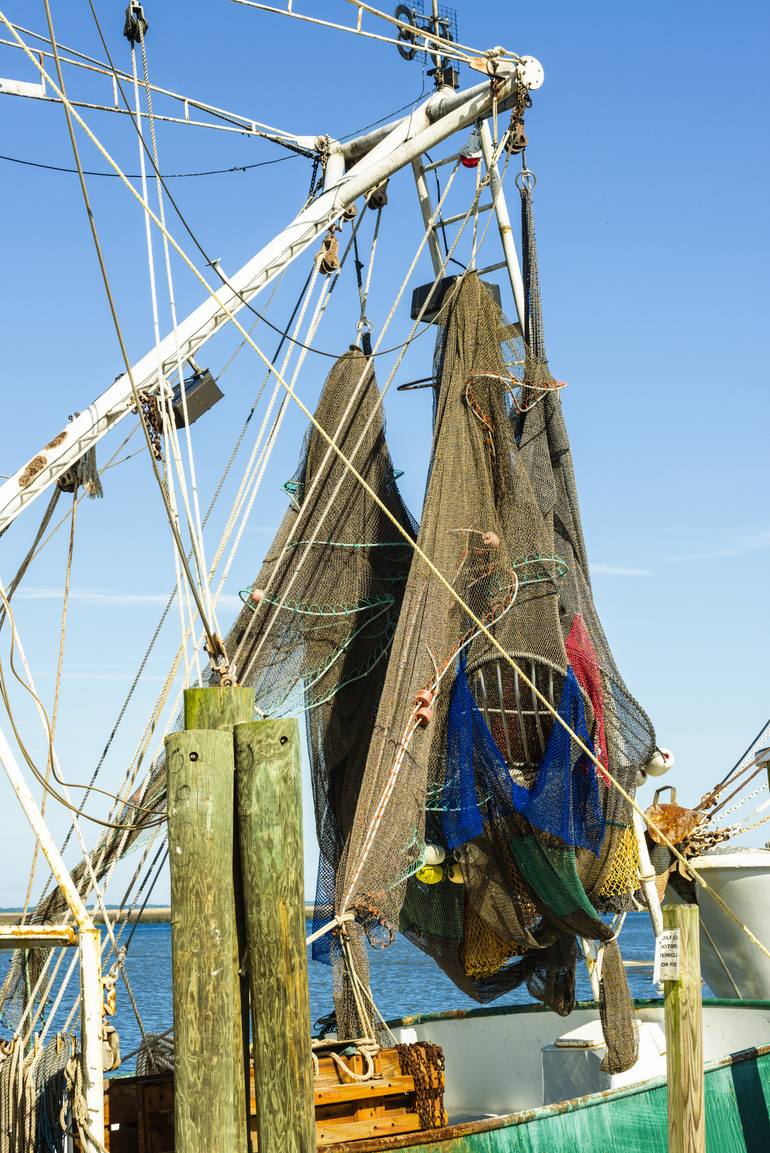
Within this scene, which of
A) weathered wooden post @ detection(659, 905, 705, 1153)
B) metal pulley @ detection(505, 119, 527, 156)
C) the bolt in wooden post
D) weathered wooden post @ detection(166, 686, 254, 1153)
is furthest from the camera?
metal pulley @ detection(505, 119, 527, 156)

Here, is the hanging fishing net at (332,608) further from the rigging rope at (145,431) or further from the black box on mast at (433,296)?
the rigging rope at (145,431)

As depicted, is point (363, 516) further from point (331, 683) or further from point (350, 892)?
point (350, 892)

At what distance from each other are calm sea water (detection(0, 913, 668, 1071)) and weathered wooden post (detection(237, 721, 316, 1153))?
38.8ft

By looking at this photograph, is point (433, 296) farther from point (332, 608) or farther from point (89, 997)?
point (89, 997)

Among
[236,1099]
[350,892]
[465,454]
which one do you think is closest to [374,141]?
[465,454]

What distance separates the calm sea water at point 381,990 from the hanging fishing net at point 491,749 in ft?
26.8

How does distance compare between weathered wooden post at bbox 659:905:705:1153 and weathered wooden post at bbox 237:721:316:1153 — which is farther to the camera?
weathered wooden post at bbox 659:905:705:1153

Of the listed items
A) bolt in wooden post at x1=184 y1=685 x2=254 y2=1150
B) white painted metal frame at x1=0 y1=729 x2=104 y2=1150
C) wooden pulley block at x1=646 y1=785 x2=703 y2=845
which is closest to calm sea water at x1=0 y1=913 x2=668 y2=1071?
wooden pulley block at x1=646 y1=785 x2=703 y2=845

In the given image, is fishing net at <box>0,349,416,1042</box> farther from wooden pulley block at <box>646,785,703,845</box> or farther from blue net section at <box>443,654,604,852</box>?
wooden pulley block at <box>646,785,703,845</box>

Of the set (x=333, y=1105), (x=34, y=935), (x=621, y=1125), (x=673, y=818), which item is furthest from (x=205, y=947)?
(x=673, y=818)

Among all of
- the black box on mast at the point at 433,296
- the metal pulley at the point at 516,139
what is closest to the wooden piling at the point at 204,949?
the black box on mast at the point at 433,296

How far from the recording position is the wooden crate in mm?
7375

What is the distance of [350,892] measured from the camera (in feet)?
27.4

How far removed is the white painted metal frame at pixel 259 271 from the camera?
9408 millimetres
